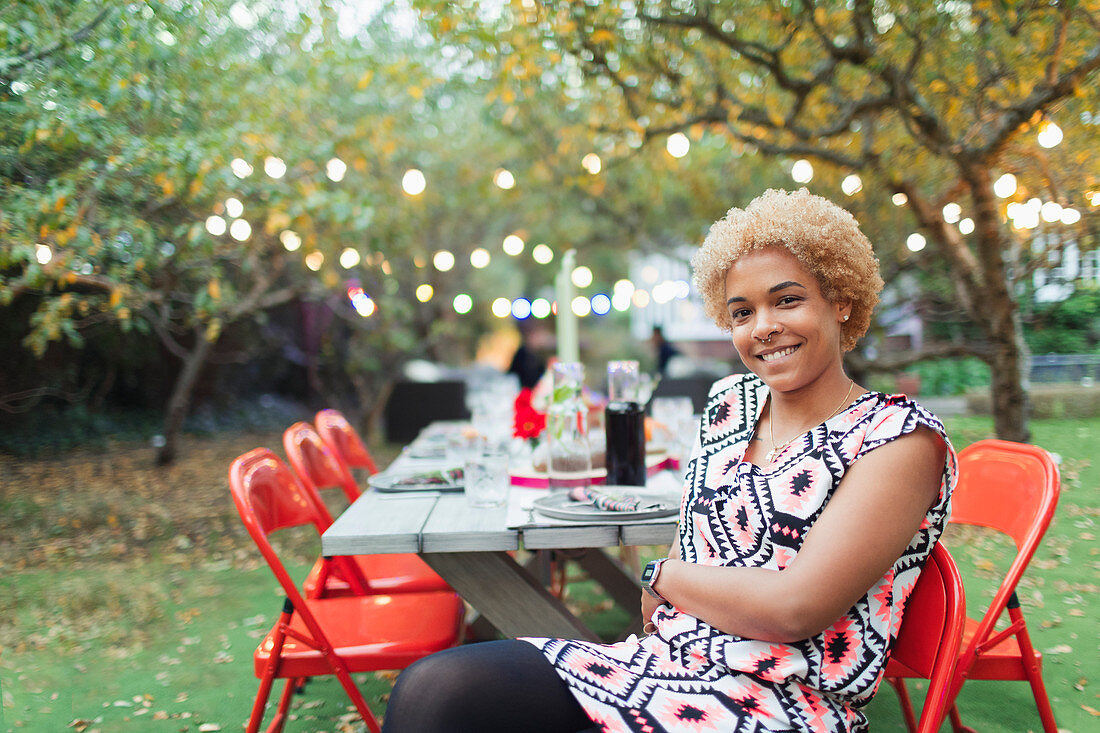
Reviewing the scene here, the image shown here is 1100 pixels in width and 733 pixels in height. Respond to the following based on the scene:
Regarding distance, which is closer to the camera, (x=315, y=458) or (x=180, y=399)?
(x=315, y=458)

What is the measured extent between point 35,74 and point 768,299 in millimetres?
2660

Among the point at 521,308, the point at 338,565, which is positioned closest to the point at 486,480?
the point at 338,565

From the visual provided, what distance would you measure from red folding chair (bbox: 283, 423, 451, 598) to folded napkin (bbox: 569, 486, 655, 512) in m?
0.75

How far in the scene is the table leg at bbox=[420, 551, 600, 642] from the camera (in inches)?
73.7

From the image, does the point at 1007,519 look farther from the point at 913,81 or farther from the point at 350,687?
the point at 913,81

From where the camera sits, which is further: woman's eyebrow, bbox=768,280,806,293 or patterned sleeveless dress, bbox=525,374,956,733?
woman's eyebrow, bbox=768,280,806,293

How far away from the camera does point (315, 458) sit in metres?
2.73

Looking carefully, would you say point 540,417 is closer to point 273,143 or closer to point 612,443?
point 612,443

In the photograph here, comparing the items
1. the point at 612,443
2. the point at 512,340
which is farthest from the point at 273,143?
the point at 512,340

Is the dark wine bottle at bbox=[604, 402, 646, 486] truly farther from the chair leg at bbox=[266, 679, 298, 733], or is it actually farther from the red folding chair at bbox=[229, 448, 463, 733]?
the chair leg at bbox=[266, 679, 298, 733]

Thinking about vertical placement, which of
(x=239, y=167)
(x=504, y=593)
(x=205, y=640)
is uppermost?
(x=239, y=167)

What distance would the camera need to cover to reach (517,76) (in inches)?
205

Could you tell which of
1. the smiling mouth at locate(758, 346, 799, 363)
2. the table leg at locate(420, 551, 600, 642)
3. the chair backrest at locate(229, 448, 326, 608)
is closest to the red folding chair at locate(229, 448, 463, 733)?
the chair backrest at locate(229, 448, 326, 608)

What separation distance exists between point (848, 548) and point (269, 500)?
1.58 metres
